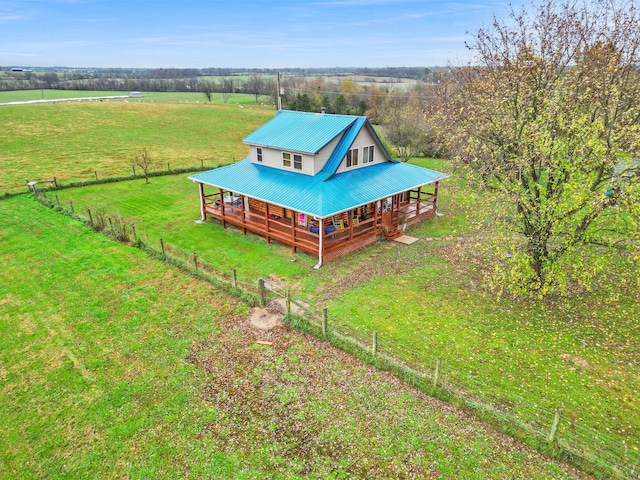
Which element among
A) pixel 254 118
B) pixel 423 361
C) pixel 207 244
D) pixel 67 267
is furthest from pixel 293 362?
pixel 254 118

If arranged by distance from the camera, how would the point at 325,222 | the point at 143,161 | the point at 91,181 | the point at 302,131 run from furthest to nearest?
the point at 143,161, the point at 91,181, the point at 302,131, the point at 325,222

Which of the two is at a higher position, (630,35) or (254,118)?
(630,35)

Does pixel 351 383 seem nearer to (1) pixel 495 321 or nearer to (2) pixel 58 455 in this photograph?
(1) pixel 495 321

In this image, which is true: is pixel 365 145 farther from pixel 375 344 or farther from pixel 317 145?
pixel 375 344

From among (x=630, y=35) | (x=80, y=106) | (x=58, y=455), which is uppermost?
(x=630, y=35)

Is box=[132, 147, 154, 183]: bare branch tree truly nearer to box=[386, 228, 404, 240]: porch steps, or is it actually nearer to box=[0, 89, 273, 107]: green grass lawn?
box=[386, 228, 404, 240]: porch steps

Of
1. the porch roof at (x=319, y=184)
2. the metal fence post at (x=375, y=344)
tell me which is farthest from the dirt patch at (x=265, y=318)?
the porch roof at (x=319, y=184)

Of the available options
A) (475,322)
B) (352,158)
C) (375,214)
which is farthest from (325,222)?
(475,322)

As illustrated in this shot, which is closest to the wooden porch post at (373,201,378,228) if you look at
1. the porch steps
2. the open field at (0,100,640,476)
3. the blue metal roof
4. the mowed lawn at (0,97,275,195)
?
the porch steps
